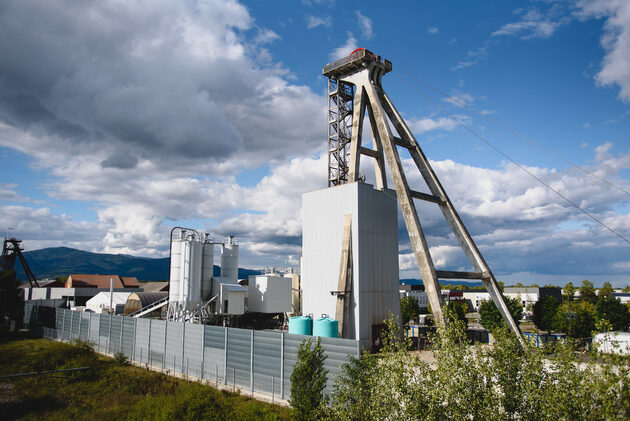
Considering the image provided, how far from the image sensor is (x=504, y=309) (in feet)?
93.8

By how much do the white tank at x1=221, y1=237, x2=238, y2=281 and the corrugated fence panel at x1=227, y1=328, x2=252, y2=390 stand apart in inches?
935

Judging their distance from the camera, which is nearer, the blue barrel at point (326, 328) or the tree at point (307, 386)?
the tree at point (307, 386)

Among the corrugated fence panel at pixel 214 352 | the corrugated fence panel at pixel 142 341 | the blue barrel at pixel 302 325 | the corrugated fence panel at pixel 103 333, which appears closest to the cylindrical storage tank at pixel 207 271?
the corrugated fence panel at pixel 103 333

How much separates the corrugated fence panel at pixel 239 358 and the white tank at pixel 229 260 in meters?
23.8

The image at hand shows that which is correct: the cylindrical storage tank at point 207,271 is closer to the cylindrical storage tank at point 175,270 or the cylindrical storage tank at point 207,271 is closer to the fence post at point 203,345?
the cylindrical storage tank at point 175,270

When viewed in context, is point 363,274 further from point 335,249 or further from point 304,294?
point 304,294

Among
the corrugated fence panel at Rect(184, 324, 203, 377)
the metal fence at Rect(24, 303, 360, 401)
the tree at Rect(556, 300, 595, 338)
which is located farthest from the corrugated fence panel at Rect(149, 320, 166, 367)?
the tree at Rect(556, 300, 595, 338)

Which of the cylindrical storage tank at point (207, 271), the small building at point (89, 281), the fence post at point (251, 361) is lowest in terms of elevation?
the fence post at point (251, 361)

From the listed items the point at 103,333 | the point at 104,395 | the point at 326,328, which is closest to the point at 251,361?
the point at 326,328

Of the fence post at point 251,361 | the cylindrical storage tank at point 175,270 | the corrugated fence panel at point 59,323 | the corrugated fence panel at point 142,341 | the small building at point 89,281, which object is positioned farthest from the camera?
the small building at point 89,281

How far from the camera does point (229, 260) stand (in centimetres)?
4600

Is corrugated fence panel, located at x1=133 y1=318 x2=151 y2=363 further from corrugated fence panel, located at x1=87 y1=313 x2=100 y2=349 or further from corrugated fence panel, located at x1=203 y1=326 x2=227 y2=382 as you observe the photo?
corrugated fence panel, located at x1=203 y1=326 x2=227 y2=382

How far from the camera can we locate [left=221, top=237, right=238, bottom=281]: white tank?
45.8 meters

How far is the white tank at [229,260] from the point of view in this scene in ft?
150
